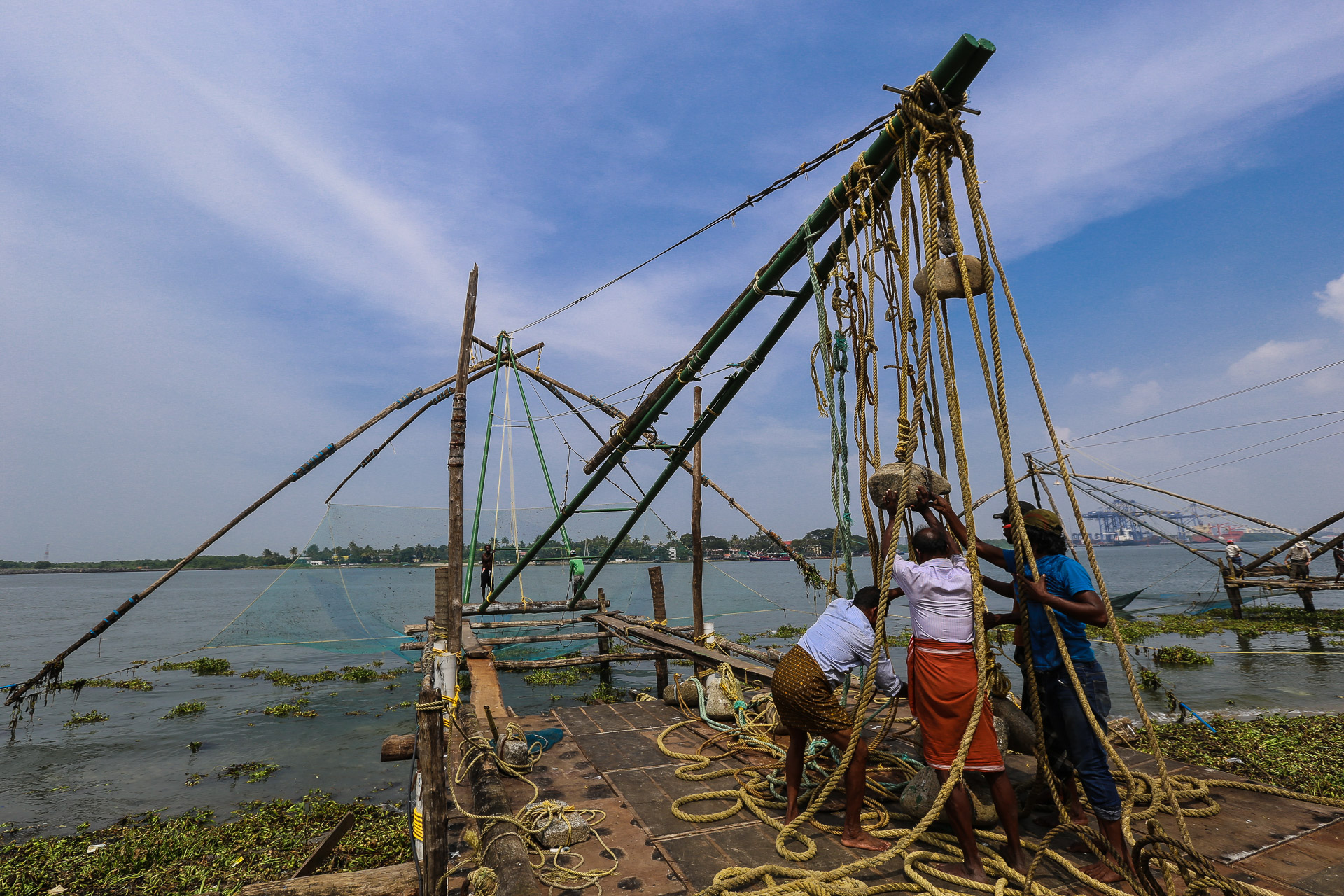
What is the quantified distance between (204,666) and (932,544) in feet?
71.6

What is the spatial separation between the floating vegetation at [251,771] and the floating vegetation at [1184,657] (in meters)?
17.0

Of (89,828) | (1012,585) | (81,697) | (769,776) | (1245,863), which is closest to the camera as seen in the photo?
(1245,863)

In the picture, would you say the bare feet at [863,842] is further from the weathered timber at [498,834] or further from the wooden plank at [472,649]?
the wooden plank at [472,649]

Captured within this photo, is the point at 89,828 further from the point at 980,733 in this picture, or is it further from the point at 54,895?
the point at 980,733

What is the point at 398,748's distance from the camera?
602cm

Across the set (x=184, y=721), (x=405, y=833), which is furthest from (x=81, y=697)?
(x=405, y=833)

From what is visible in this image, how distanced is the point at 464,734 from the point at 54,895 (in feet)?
14.1

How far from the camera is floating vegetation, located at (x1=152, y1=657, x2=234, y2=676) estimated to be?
18.0 metres

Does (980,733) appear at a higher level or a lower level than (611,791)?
higher

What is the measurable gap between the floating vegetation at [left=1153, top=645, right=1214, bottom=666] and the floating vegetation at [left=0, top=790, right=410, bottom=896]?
15.3 metres

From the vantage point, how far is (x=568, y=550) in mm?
10320

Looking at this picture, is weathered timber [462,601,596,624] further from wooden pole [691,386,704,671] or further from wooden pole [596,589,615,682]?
wooden pole [691,386,704,671]

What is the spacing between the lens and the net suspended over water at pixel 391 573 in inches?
440

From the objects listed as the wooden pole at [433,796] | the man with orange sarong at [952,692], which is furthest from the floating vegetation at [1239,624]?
the wooden pole at [433,796]
